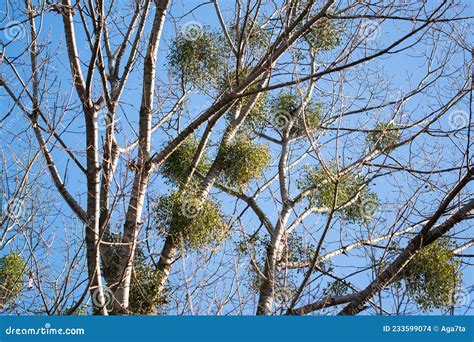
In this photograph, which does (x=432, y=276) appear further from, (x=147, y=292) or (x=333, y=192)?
(x=147, y=292)

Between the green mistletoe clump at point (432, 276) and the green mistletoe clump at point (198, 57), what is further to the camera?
the green mistletoe clump at point (198, 57)

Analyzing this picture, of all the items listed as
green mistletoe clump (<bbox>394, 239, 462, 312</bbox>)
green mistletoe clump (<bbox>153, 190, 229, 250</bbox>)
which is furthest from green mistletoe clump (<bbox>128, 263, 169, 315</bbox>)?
green mistletoe clump (<bbox>394, 239, 462, 312</bbox>)

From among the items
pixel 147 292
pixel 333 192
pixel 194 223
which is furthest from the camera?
pixel 333 192

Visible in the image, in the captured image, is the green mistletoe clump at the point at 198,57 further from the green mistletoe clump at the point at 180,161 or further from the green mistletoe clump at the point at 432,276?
the green mistletoe clump at the point at 432,276

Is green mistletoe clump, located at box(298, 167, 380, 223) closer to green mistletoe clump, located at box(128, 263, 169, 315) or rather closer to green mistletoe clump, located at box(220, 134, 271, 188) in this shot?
green mistletoe clump, located at box(220, 134, 271, 188)

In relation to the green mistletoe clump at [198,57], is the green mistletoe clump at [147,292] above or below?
below

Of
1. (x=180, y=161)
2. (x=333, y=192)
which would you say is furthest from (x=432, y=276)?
(x=180, y=161)

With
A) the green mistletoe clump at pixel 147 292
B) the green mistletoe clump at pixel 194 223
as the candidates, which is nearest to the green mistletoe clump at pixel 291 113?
the green mistletoe clump at pixel 194 223

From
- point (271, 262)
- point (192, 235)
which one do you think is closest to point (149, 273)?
point (192, 235)

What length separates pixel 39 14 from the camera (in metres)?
4.06

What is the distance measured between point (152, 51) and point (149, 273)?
1775 millimetres

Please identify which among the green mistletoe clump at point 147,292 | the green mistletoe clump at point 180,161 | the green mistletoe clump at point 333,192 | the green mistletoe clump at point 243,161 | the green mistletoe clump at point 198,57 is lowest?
the green mistletoe clump at point 147,292

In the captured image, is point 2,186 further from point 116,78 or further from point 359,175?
point 359,175

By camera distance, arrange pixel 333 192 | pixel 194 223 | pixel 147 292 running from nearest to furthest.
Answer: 1. pixel 147 292
2. pixel 194 223
3. pixel 333 192
